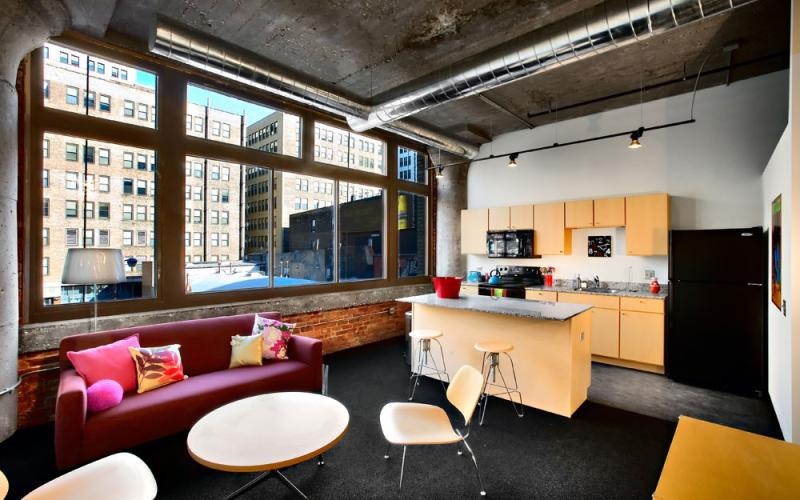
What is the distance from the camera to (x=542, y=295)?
5480mm

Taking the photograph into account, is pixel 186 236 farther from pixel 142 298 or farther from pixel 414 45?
pixel 414 45

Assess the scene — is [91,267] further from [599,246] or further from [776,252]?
[599,246]

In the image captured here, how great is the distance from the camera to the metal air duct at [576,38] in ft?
8.37

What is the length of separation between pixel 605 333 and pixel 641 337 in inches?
15.8

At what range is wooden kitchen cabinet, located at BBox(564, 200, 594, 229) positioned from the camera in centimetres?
540

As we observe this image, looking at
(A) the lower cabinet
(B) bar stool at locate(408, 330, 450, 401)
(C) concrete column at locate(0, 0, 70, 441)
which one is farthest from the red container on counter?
(C) concrete column at locate(0, 0, 70, 441)

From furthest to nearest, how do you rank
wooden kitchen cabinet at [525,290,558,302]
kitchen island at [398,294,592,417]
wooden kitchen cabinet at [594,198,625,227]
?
wooden kitchen cabinet at [525,290,558,302] → wooden kitchen cabinet at [594,198,625,227] → kitchen island at [398,294,592,417]

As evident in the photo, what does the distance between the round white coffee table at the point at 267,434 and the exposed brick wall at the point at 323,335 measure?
7.15ft

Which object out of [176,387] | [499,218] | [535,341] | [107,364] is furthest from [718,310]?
[107,364]

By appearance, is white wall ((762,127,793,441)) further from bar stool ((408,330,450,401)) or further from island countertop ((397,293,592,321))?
bar stool ((408,330,450,401))

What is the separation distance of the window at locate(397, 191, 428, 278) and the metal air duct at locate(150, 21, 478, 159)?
8.26 ft

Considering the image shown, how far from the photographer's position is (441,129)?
20.2 ft

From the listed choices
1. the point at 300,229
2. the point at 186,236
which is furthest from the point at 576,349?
the point at 186,236

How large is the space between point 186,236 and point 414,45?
3241mm
